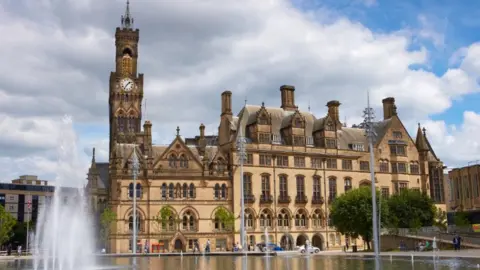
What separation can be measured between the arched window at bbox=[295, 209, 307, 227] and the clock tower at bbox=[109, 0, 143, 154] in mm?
34181

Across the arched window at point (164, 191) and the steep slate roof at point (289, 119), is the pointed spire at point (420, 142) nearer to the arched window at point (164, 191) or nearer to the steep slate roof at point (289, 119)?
the steep slate roof at point (289, 119)

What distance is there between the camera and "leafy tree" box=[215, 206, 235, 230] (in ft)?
270

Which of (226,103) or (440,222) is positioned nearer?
(440,222)

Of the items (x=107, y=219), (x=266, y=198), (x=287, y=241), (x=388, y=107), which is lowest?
(x=287, y=241)

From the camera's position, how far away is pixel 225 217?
270 ft

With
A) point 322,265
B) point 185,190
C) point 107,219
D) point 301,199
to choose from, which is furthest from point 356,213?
point 107,219

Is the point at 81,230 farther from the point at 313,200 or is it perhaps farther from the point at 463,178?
the point at 463,178

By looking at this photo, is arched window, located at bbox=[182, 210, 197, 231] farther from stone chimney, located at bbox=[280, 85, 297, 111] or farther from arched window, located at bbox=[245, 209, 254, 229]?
stone chimney, located at bbox=[280, 85, 297, 111]

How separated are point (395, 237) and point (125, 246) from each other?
35.3 meters

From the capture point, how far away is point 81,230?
41469 millimetres

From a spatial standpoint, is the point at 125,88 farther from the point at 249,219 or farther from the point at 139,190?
the point at 249,219

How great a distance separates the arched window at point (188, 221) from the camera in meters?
83.2

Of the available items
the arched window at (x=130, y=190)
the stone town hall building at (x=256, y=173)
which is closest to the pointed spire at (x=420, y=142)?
the stone town hall building at (x=256, y=173)

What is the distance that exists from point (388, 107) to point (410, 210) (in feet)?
98.3
